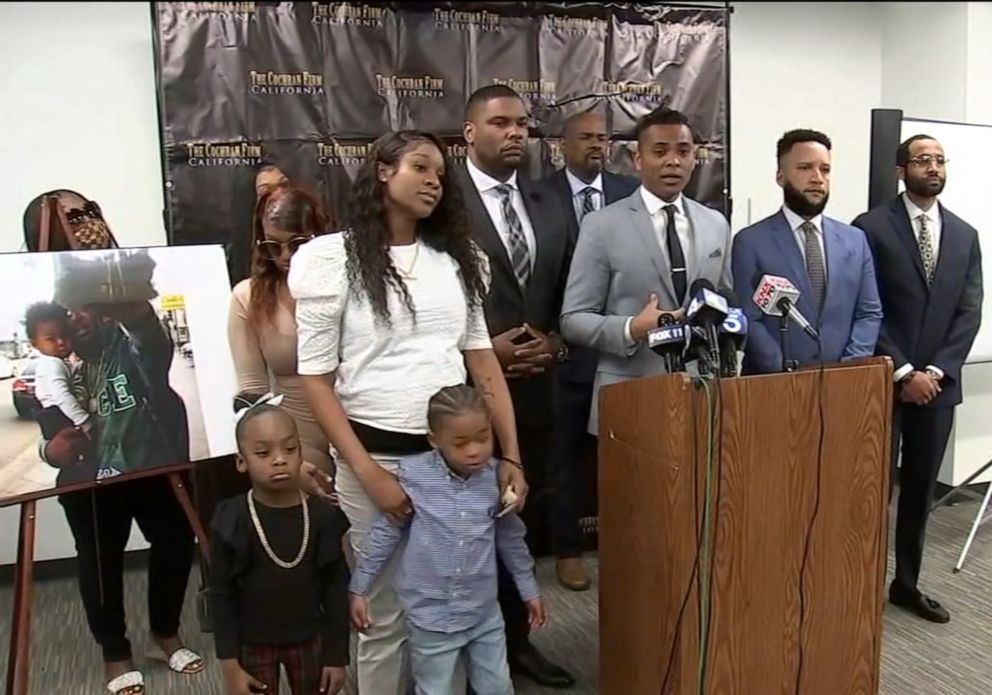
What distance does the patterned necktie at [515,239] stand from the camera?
9.42 ft

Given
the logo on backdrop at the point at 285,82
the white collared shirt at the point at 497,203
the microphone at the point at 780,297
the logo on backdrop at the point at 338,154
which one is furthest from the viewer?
the logo on backdrop at the point at 338,154

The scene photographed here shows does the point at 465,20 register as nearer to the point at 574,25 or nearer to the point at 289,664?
the point at 574,25

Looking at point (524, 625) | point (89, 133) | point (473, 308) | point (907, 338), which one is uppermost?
point (89, 133)

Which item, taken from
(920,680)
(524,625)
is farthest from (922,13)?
(524,625)

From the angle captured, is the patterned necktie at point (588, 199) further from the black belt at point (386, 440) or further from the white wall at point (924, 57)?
the white wall at point (924, 57)

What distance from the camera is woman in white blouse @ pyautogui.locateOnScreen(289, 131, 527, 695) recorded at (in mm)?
1845

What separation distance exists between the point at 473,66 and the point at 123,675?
2468 millimetres

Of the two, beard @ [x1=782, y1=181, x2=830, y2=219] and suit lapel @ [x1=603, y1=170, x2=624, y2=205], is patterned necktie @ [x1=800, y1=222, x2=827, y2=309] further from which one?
suit lapel @ [x1=603, y1=170, x2=624, y2=205]

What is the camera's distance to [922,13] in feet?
14.2

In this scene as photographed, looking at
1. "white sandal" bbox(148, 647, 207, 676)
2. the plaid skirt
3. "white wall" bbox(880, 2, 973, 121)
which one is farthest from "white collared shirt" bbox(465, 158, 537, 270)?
"white wall" bbox(880, 2, 973, 121)

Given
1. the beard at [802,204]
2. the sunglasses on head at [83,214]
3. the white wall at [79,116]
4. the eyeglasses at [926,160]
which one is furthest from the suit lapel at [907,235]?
the white wall at [79,116]

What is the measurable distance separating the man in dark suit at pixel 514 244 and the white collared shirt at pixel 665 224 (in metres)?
0.47

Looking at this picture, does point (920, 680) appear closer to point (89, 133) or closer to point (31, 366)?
point (31, 366)

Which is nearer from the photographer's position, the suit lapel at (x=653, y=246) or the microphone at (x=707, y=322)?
the microphone at (x=707, y=322)
